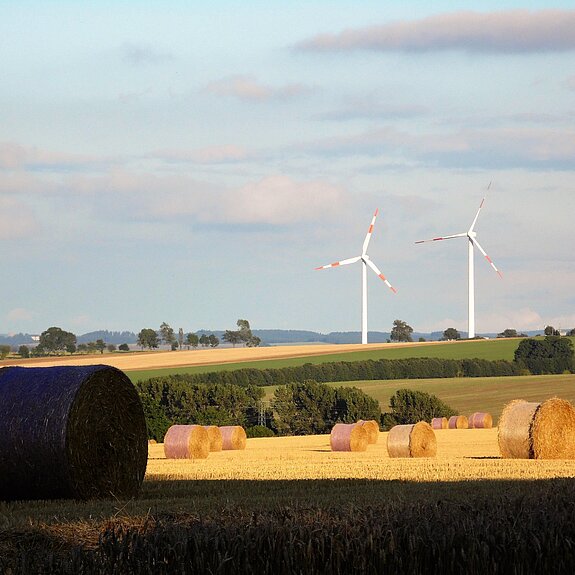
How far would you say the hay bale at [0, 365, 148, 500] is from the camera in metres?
18.8

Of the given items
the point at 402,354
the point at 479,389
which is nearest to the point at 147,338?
the point at 402,354

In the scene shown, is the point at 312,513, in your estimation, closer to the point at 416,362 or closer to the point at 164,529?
the point at 164,529

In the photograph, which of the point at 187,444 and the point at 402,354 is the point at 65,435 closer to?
the point at 187,444

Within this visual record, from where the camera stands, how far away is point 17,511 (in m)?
17.1

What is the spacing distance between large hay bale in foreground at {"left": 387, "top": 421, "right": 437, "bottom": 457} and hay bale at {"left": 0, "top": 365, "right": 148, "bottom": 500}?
593 inches

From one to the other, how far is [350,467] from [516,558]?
18562 mm

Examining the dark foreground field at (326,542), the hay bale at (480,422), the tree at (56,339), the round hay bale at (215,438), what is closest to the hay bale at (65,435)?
the dark foreground field at (326,542)

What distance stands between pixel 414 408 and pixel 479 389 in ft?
37.5

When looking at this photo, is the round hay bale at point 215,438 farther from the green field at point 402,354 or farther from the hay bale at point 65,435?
the green field at point 402,354

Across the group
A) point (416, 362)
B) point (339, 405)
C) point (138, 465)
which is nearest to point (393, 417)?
point (339, 405)

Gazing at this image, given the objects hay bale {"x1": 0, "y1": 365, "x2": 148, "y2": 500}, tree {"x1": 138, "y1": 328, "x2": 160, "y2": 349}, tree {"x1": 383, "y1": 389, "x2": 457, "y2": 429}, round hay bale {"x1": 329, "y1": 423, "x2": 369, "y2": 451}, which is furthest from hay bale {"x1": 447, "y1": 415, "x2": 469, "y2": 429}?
tree {"x1": 138, "y1": 328, "x2": 160, "y2": 349}

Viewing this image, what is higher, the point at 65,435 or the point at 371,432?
the point at 65,435

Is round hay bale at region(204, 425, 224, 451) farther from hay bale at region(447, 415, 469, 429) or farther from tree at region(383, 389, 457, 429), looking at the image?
tree at region(383, 389, 457, 429)

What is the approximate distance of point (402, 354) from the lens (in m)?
108
